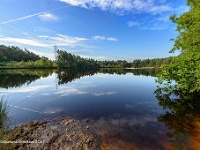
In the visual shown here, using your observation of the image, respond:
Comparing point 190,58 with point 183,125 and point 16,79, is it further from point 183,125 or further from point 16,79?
point 16,79

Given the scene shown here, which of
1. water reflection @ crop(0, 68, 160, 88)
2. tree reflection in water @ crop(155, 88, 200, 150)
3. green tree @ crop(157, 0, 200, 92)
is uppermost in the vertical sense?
green tree @ crop(157, 0, 200, 92)

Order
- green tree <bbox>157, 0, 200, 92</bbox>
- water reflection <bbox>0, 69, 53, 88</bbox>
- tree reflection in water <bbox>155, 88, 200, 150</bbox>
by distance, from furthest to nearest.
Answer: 1. water reflection <bbox>0, 69, 53, 88</bbox>
2. green tree <bbox>157, 0, 200, 92</bbox>
3. tree reflection in water <bbox>155, 88, 200, 150</bbox>

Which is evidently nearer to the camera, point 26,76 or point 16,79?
point 16,79

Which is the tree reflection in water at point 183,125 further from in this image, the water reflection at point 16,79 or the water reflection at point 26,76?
the water reflection at point 16,79

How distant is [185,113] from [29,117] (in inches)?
401

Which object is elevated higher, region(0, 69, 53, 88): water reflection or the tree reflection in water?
the tree reflection in water

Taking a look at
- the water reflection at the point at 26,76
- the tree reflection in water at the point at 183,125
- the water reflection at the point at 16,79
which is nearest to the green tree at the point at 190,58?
the tree reflection in water at the point at 183,125

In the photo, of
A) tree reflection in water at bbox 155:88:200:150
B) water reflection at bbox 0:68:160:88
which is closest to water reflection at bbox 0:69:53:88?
water reflection at bbox 0:68:160:88

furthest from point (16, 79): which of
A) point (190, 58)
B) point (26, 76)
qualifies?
point (190, 58)

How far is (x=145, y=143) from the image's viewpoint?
20.7ft

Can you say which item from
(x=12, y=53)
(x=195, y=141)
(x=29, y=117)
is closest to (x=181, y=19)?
(x=195, y=141)

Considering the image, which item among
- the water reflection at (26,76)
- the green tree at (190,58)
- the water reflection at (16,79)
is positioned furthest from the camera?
the water reflection at (26,76)

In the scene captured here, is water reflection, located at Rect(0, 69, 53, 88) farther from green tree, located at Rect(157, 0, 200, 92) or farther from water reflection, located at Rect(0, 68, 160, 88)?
green tree, located at Rect(157, 0, 200, 92)

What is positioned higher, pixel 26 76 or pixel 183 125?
pixel 183 125
